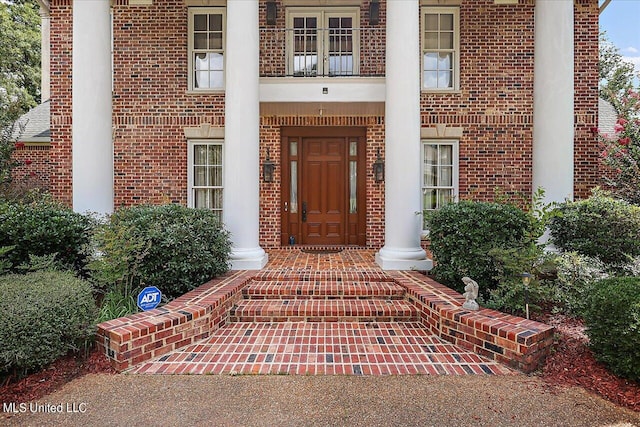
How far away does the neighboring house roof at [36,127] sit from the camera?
31.3ft

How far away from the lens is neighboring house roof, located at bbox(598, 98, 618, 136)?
9.08 m

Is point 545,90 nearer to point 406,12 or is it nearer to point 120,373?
point 406,12

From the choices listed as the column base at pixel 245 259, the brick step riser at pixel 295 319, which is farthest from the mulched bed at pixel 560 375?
the column base at pixel 245 259

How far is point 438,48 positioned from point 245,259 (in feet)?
21.1

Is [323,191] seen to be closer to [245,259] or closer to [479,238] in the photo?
[245,259]

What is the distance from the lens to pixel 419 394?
2951 millimetres

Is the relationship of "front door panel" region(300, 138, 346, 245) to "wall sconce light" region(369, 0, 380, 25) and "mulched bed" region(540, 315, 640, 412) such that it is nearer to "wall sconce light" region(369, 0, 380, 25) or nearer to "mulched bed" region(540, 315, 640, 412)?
"wall sconce light" region(369, 0, 380, 25)

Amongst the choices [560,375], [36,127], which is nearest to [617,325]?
[560,375]

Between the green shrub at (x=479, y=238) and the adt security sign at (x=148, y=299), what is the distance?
12.4ft

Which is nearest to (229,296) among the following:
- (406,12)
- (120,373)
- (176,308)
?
(176,308)

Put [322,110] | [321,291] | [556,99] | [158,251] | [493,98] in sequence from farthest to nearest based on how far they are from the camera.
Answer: [493,98], [322,110], [556,99], [321,291], [158,251]

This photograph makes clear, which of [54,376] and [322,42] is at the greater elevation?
[322,42]

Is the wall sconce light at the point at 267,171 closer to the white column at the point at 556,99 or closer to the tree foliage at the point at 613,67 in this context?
the white column at the point at 556,99

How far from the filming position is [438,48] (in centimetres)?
831
